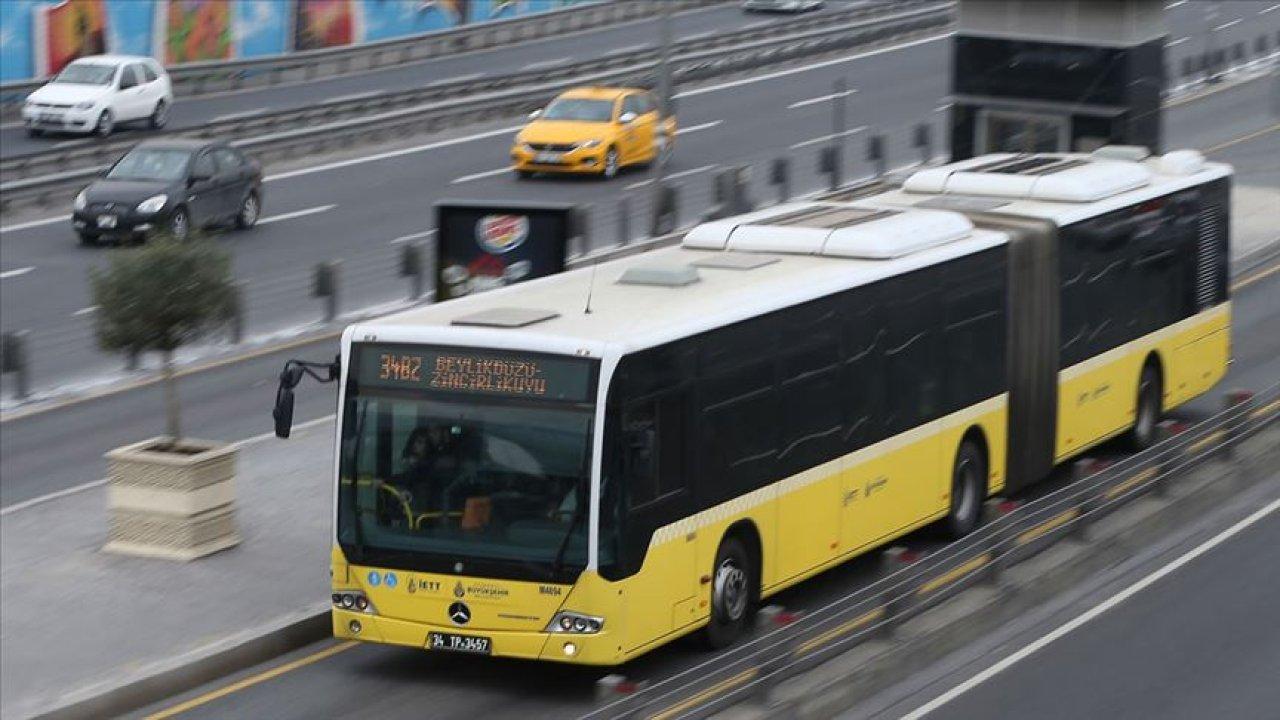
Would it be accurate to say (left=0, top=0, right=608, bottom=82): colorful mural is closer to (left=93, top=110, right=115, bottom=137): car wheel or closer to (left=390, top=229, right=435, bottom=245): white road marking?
(left=93, top=110, right=115, bottom=137): car wheel

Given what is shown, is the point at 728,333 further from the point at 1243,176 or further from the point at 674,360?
the point at 1243,176

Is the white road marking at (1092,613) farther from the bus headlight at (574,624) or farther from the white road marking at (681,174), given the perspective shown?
the white road marking at (681,174)

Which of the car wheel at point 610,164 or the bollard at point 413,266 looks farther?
the car wheel at point 610,164

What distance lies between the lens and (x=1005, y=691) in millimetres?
14000

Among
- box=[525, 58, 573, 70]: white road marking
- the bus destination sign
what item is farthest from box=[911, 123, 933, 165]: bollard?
the bus destination sign

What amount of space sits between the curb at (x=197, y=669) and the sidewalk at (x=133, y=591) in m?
0.05

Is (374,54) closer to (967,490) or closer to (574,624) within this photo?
(967,490)

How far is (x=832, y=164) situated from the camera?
139 ft

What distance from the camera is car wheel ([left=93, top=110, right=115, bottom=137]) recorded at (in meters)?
48.4

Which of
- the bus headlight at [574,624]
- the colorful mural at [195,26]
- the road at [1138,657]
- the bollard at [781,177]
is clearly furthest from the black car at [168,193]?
the bus headlight at [574,624]

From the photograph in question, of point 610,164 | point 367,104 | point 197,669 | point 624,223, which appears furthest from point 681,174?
point 197,669

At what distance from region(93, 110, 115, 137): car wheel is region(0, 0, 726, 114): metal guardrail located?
394cm

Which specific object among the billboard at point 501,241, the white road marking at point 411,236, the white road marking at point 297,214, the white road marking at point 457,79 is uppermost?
the billboard at point 501,241

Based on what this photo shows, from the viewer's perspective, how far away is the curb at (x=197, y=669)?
14.0 meters
